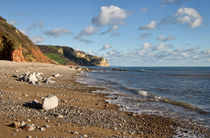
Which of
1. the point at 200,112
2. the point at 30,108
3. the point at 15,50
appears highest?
the point at 15,50

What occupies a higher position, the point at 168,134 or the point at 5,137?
the point at 5,137

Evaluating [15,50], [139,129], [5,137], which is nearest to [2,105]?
[5,137]

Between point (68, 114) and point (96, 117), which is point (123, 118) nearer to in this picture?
point (96, 117)

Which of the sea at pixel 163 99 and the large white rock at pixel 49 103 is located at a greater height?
the large white rock at pixel 49 103

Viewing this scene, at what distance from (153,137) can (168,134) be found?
42.1 inches

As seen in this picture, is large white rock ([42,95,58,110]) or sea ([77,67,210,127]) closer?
large white rock ([42,95,58,110])

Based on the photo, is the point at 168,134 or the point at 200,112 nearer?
the point at 168,134

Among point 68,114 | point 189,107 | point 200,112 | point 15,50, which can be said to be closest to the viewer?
point 68,114

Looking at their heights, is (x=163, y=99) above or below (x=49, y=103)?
Result: below

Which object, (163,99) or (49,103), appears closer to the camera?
(49,103)

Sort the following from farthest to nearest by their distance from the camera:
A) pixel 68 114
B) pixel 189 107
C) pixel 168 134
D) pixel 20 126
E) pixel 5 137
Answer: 1. pixel 189 107
2. pixel 68 114
3. pixel 168 134
4. pixel 20 126
5. pixel 5 137

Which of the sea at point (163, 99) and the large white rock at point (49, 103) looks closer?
the large white rock at point (49, 103)

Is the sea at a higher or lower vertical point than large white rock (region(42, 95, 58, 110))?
lower

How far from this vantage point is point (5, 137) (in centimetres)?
609
